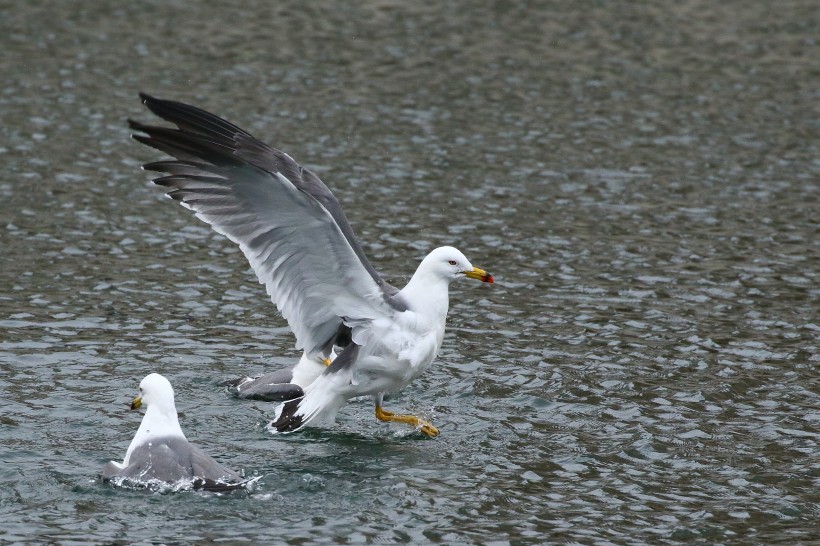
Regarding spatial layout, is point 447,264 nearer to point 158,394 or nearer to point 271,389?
point 271,389

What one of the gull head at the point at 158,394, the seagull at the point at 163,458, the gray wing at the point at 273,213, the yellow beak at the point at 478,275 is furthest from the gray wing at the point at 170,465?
the yellow beak at the point at 478,275

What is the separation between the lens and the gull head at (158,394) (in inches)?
441

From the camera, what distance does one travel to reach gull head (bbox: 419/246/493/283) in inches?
496

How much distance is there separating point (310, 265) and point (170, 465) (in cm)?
260

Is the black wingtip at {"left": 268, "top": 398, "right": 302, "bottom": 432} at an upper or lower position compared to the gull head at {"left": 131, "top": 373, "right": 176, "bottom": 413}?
lower

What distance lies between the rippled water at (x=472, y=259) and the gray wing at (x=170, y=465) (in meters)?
0.18

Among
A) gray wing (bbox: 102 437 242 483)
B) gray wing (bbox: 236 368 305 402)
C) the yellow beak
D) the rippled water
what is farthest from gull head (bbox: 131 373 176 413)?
the yellow beak

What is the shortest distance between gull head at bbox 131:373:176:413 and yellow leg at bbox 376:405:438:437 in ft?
8.25

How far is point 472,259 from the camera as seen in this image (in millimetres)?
17859

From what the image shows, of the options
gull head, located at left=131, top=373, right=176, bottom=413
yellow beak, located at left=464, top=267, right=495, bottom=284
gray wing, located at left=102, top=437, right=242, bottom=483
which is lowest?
gray wing, located at left=102, top=437, right=242, bottom=483

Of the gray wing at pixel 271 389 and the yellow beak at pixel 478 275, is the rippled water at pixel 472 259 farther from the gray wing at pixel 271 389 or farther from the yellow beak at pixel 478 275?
the yellow beak at pixel 478 275

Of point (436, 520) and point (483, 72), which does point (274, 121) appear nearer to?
point (483, 72)

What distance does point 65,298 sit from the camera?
1596 cm

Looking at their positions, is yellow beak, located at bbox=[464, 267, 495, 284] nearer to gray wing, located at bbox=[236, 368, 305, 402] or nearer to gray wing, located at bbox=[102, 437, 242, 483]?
gray wing, located at bbox=[236, 368, 305, 402]
